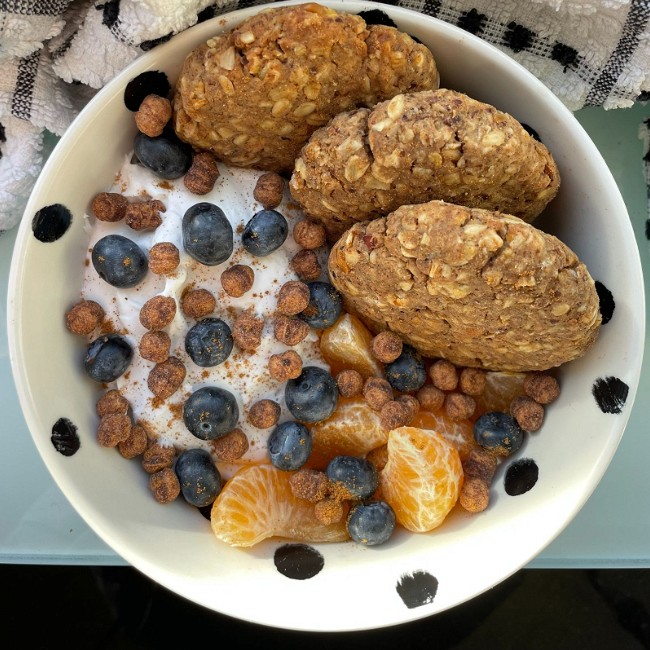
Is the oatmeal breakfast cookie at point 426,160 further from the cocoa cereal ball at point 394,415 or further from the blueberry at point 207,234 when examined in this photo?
the cocoa cereal ball at point 394,415

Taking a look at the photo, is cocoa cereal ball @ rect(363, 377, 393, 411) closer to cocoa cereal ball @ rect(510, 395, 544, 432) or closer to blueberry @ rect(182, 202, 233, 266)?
cocoa cereal ball @ rect(510, 395, 544, 432)

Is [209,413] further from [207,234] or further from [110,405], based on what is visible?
[207,234]

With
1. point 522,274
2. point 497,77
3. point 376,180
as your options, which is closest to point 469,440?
point 522,274

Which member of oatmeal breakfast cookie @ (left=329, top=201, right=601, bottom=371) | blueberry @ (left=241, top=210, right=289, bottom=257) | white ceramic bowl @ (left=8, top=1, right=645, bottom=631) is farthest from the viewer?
blueberry @ (left=241, top=210, right=289, bottom=257)

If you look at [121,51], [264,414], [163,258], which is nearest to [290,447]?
[264,414]

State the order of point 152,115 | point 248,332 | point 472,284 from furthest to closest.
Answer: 1. point 248,332
2. point 152,115
3. point 472,284

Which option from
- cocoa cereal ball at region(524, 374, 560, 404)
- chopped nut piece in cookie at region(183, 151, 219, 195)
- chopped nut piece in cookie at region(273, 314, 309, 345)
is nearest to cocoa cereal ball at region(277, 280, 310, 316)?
chopped nut piece in cookie at region(273, 314, 309, 345)

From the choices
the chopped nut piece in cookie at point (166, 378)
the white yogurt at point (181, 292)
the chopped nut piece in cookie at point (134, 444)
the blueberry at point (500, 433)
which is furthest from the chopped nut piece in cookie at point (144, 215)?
the blueberry at point (500, 433)
